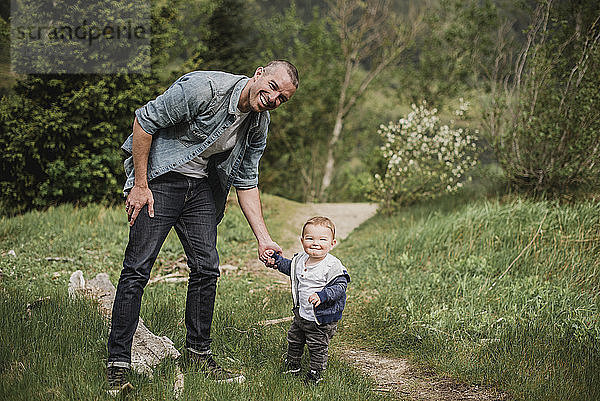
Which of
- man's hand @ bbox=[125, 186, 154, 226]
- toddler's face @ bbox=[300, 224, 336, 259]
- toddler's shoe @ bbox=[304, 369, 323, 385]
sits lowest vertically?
toddler's shoe @ bbox=[304, 369, 323, 385]

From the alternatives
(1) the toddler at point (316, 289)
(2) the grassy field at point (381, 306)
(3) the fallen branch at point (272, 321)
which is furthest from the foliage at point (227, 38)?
(1) the toddler at point (316, 289)

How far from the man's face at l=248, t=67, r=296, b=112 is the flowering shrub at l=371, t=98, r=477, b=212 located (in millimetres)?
5690

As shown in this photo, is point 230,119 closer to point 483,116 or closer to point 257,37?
point 483,116

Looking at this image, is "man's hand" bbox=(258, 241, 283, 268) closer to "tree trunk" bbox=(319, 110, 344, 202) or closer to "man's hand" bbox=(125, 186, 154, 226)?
"man's hand" bbox=(125, 186, 154, 226)

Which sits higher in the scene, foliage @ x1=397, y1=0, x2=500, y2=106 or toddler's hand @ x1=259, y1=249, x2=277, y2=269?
foliage @ x1=397, y1=0, x2=500, y2=106

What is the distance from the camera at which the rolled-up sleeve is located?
9.52 ft

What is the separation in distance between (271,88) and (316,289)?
1118mm

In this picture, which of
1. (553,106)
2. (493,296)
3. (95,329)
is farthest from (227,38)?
(95,329)

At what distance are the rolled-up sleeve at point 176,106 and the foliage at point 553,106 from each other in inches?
210

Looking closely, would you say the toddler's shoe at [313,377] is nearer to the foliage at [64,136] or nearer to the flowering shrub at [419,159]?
the flowering shrub at [419,159]

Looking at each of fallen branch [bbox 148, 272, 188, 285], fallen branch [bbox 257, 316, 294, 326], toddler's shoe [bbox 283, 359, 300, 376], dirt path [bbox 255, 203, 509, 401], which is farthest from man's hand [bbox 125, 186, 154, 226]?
fallen branch [bbox 148, 272, 188, 285]

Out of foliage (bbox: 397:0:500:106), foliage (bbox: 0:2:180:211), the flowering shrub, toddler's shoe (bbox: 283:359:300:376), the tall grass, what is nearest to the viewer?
toddler's shoe (bbox: 283:359:300:376)

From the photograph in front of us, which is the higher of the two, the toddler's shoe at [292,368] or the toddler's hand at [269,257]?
the toddler's hand at [269,257]

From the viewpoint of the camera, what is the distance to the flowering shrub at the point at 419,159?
28.3 ft
